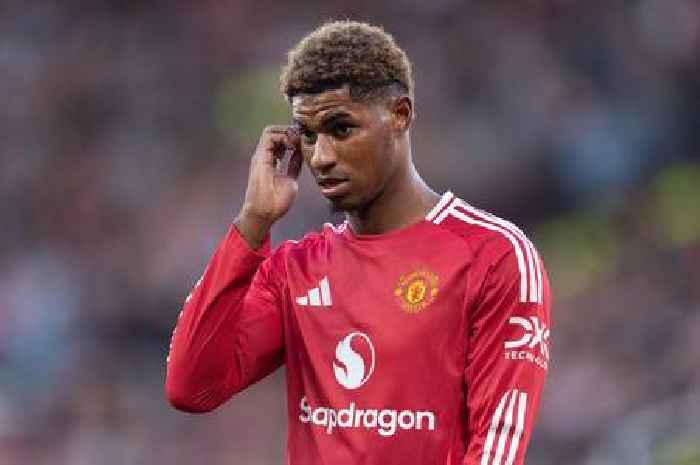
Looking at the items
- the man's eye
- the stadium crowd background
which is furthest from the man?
the stadium crowd background

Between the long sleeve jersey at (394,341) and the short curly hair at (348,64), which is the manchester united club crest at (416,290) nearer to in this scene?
the long sleeve jersey at (394,341)

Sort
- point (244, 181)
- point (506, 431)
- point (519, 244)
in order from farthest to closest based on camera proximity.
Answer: point (244, 181) < point (519, 244) < point (506, 431)

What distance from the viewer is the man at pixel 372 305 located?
2850 millimetres

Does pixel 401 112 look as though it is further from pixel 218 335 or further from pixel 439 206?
pixel 218 335

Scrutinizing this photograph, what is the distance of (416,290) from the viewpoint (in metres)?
2.95

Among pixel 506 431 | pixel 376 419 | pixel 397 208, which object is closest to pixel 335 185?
pixel 397 208

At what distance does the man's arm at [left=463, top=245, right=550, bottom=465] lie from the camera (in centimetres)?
278

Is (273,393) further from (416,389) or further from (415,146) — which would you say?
(416,389)

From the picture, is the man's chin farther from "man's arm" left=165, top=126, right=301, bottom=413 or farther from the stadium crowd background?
the stadium crowd background

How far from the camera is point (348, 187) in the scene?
295 centimetres

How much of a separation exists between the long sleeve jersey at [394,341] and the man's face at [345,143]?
0.14 meters

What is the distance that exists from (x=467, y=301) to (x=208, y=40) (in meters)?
4.43

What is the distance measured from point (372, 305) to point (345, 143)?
0.35 meters

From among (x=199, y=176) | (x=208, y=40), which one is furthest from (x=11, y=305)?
(x=208, y=40)
